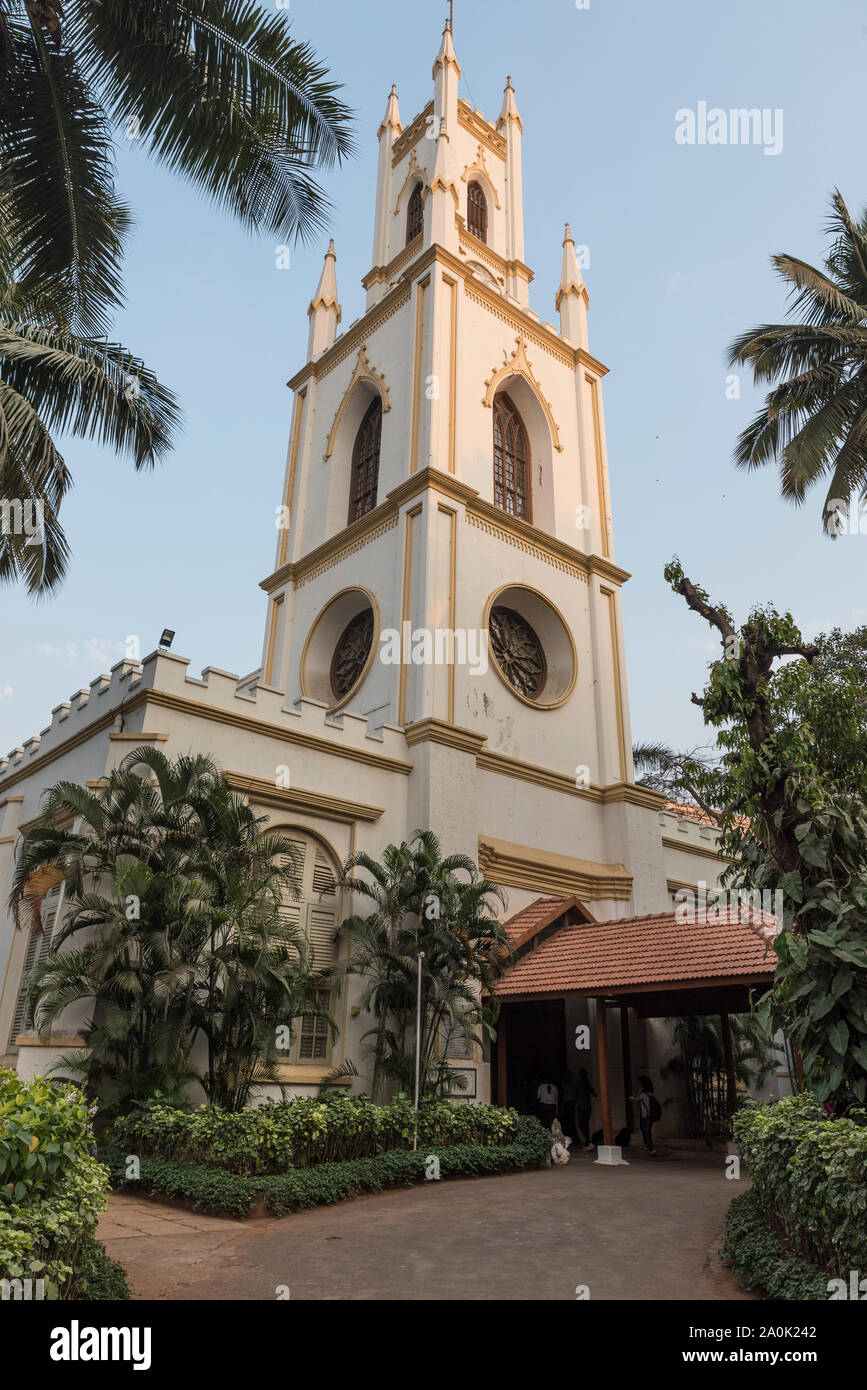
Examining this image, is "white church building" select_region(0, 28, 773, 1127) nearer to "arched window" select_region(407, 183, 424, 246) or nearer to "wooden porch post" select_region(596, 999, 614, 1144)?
"arched window" select_region(407, 183, 424, 246)

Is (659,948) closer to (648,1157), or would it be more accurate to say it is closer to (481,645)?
(648,1157)

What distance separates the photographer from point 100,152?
9.93 meters

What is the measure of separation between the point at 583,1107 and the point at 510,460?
1547 cm

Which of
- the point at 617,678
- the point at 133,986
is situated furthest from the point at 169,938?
the point at 617,678

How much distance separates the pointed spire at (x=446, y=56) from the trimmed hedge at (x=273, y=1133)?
2795 centimetres

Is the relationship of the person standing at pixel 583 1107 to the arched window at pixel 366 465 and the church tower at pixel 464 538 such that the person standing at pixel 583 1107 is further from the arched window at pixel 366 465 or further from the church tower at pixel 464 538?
the arched window at pixel 366 465

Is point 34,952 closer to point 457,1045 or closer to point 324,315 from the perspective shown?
point 457,1045

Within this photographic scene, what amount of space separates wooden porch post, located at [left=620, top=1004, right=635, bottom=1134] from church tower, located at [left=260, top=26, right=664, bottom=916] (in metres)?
2.59

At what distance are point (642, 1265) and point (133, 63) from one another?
12469 mm

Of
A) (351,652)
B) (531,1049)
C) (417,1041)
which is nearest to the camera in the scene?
(417,1041)

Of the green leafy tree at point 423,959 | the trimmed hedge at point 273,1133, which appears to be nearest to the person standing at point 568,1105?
the green leafy tree at point 423,959
